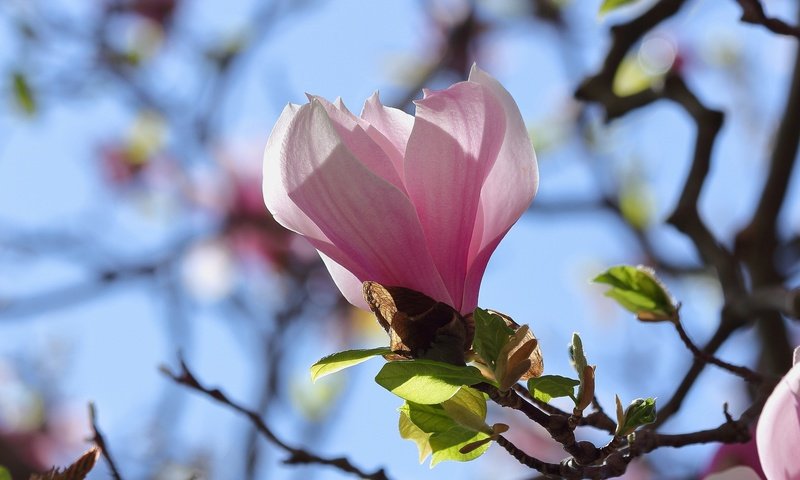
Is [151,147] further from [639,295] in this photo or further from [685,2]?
[639,295]

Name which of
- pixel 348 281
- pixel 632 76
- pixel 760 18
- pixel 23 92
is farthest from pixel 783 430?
pixel 23 92

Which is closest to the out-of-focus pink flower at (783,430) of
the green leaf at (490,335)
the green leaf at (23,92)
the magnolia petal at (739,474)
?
the magnolia petal at (739,474)

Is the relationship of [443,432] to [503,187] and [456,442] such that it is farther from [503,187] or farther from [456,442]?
[503,187]

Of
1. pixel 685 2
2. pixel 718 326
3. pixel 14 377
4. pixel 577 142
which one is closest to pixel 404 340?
pixel 718 326

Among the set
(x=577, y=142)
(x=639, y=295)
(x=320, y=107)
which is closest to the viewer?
(x=320, y=107)

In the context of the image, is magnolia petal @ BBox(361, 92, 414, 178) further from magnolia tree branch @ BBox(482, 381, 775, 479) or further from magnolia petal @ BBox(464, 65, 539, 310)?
magnolia tree branch @ BBox(482, 381, 775, 479)

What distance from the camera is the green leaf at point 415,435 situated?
67cm

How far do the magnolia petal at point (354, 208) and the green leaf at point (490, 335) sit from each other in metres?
0.04

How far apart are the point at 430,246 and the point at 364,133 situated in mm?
88

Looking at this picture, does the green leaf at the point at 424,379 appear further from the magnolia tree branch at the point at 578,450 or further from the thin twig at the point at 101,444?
the thin twig at the point at 101,444

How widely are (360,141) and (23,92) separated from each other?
2.06 meters

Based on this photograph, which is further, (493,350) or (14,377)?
(14,377)

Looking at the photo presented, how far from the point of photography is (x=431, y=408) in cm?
63

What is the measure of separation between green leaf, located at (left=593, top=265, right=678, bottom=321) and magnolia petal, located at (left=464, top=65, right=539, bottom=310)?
0.45 feet
